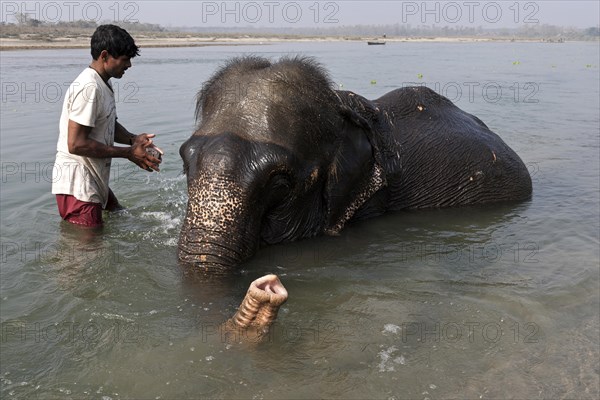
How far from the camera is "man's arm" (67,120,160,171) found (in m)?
5.74

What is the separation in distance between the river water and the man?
41 centimetres

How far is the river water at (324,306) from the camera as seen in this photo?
12.6 ft

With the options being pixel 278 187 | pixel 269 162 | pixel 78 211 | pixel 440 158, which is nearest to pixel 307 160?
pixel 278 187

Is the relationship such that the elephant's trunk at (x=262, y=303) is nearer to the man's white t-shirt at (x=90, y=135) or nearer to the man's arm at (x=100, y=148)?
the man's arm at (x=100, y=148)

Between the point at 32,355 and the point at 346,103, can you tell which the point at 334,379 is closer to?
the point at 32,355

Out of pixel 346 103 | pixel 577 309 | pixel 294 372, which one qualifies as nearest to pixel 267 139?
pixel 346 103

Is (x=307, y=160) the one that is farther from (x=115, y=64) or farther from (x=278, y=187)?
(x=115, y=64)

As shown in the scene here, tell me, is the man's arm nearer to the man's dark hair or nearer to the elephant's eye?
the man's dark hair

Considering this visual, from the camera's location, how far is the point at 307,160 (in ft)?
18.4

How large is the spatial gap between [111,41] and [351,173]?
259 cm

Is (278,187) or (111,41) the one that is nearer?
(278,187)

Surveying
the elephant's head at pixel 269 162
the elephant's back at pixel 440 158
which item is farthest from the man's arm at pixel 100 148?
the elephant's back at pixel 440 158

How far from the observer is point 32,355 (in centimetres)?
404

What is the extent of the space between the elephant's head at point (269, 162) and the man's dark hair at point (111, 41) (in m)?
0.85
